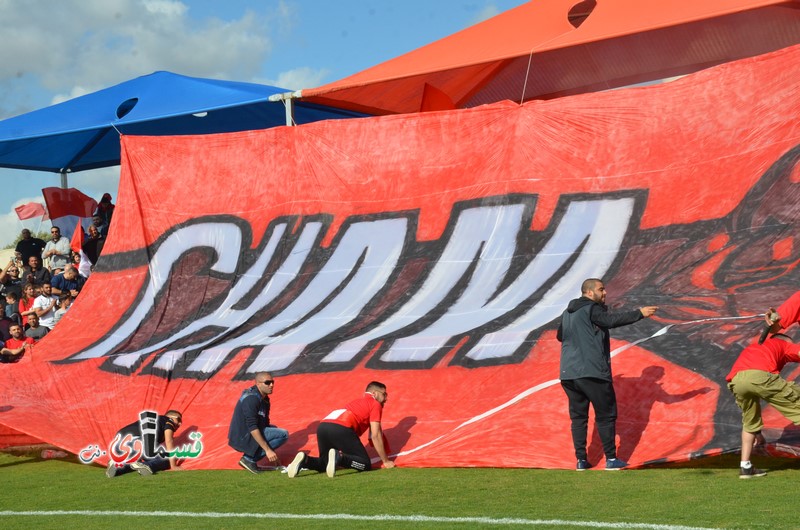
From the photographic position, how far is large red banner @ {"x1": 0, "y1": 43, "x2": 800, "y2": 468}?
444 inches

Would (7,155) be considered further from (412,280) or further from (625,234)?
(625,234)

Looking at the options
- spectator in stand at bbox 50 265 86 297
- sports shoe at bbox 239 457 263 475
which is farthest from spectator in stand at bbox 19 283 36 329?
sports shoe at bbox 239 457 263 475

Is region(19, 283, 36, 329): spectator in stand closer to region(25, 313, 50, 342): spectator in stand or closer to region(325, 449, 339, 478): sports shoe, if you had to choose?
region(25, 313, 50, 342): spectator in stand

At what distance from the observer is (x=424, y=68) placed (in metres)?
16.2

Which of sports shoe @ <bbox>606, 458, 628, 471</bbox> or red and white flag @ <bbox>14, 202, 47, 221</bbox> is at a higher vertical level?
red and white flag @ <bbox>14, 202, 47, 221</bbox>

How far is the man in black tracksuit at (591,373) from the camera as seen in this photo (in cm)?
1027

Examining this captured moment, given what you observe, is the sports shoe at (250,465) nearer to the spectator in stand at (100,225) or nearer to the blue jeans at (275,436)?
the blue jeans at (275,436)

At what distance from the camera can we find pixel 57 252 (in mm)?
22875

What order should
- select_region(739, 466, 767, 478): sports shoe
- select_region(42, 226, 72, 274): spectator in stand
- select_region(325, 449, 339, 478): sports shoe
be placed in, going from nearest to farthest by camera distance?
select_region(739, 466, 767, 478): sports shoe
select_region(325, 449, 339, 478): sports shoe
select_region(42, 226, 72, 274): spectator in stand

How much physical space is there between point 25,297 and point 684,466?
1425cm

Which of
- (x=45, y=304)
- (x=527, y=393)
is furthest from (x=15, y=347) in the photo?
(x=527, y=393)

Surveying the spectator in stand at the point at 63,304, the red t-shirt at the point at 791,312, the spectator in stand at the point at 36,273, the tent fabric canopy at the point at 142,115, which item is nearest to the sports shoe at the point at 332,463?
the red t-shirt at the point at 791,312

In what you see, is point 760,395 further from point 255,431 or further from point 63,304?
point 63,304

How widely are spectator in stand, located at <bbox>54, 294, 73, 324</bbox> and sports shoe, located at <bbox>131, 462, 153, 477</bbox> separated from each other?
23.2ft
